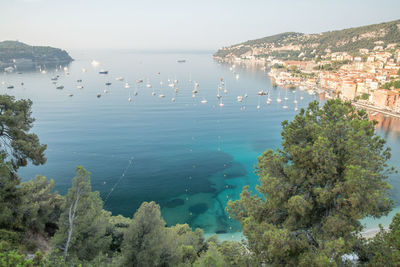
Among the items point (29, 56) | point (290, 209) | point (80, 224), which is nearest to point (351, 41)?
point (290, 209)

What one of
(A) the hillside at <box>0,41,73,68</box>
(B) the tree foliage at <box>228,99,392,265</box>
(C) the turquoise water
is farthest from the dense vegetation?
(A) the hillside at <box>0,41,73,68</box>

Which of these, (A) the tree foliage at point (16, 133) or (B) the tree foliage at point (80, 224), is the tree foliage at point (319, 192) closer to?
(B) the tree foliage at point (80, 224)

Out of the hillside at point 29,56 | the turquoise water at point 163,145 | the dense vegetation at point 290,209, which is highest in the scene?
the hillside at point 29,56

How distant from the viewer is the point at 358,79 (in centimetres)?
6819

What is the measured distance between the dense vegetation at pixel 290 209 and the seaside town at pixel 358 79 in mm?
24199

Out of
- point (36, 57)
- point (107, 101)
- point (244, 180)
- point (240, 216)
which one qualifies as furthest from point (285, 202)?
point (36, 57)

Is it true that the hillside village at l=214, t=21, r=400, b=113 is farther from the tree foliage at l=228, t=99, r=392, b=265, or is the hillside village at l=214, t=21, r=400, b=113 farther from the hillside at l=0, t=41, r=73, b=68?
the hillside at l=0, t=41, r=73, b=68

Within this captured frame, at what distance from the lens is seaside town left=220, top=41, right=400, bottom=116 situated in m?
56.4

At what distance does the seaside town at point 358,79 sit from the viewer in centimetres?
5636

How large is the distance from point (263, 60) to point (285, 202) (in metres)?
185

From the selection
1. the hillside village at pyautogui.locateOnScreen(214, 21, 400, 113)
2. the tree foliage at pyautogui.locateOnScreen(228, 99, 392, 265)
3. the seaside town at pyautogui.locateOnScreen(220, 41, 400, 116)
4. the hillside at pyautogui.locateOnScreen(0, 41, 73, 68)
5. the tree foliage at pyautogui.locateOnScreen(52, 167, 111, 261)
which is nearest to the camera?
the tree foliage at pyautogui.locateOnScreen(228, 99, 392, 265)

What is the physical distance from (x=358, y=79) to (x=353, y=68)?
35.3 meters

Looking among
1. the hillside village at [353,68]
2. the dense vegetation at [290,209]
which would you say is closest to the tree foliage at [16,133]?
the dense vegetation at [290,209]

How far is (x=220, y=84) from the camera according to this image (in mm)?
83125
